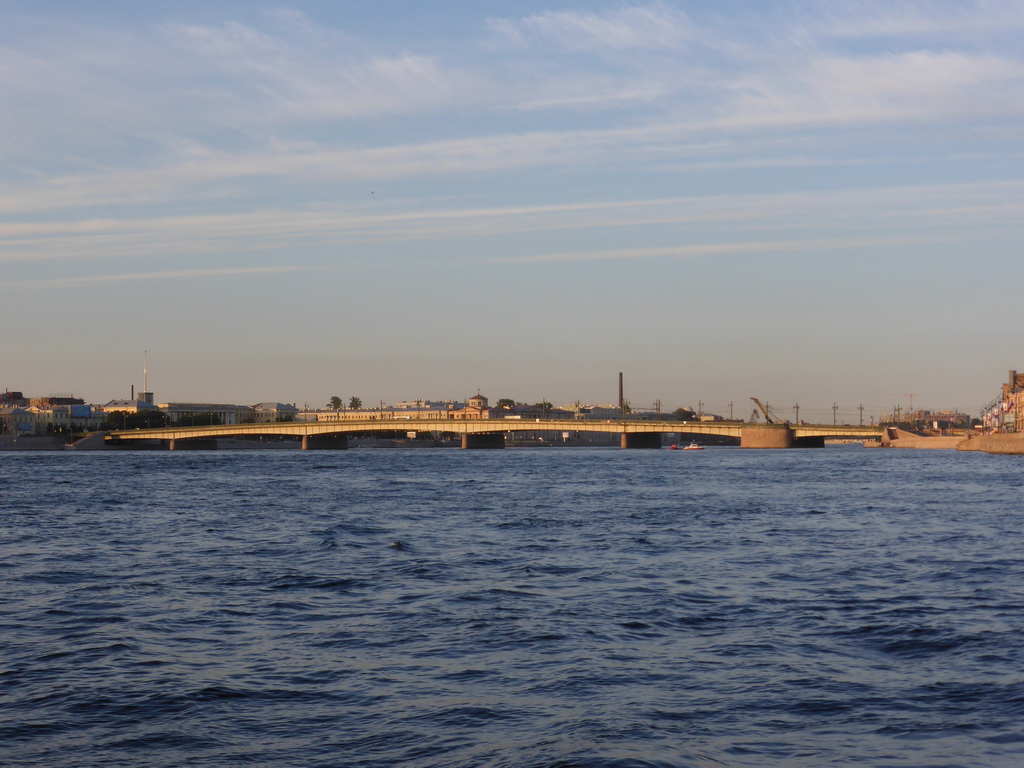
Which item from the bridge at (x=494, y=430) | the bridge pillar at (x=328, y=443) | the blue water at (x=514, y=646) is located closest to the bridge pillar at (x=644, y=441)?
the bridge at (x=494, y=430)

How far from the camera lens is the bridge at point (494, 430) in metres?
154

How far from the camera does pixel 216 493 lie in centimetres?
5947

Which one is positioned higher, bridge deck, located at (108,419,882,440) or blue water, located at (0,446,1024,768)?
bridge deck, located at (108,419,882,440)

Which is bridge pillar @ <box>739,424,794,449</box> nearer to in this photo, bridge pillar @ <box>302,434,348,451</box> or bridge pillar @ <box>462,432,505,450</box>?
bridge pillar @ <box>462,432,505,450</box>

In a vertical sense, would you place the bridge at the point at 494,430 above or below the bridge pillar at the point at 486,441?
above

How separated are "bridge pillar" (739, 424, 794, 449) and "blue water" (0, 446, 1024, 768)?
137 m

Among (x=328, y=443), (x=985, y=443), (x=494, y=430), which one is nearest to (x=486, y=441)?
(x=328, y=443)

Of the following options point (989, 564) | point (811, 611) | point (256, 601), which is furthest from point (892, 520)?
point (256, 601)

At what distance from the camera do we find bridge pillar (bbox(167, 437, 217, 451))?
171750mm

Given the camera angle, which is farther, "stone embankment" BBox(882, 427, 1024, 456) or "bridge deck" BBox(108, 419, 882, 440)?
"bridge deck" BBox(108, 419, 882, 440)

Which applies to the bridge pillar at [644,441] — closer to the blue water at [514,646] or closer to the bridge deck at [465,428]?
the bridge deck at [465,428]

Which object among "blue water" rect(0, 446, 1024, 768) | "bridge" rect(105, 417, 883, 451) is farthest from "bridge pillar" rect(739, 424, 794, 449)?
"blue water" rect(0, 446, 1024, 768)

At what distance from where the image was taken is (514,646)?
15.8m

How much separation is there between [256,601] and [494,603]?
417cm
